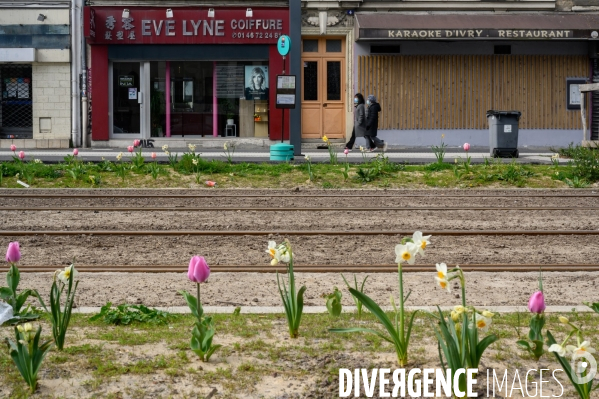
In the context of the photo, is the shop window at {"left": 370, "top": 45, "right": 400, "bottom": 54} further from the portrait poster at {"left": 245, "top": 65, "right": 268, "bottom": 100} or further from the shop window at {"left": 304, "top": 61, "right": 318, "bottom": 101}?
the portrait poster at {"left": 245, "top": 65, "right": 268, "bottom": 100}

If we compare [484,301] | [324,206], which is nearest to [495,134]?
[324,206]

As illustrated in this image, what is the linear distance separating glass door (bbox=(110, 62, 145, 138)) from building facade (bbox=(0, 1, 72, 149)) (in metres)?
1.45

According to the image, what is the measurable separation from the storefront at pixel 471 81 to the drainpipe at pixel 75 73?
29.6ft

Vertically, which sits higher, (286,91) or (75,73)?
(75,73)

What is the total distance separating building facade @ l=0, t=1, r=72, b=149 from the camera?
28562 mm

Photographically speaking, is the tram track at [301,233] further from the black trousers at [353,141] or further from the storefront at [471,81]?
the storefront at [471,81]

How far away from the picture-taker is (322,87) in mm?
29469

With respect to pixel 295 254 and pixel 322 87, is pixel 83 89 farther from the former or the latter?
pixel 295 254

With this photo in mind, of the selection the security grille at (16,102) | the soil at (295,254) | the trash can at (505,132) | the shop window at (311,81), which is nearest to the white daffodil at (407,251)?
the soil at (295,254)

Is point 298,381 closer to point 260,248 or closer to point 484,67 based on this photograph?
point 260,248

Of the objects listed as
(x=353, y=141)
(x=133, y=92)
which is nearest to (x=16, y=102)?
(x=133, y=92)

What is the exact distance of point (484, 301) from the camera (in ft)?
23.2

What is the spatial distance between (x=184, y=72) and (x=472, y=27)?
9.39m

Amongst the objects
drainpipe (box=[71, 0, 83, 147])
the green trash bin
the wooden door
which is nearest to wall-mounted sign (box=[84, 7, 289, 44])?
drainpipe (box=[71, 0, 83, 147])
